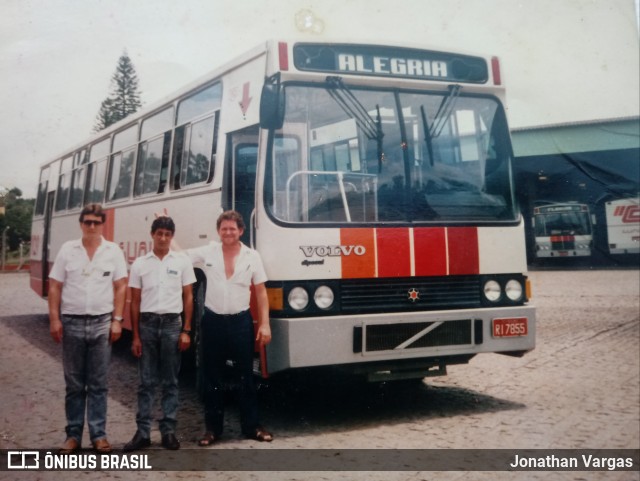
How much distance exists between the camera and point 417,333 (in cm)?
611

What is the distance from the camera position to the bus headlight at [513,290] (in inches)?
259

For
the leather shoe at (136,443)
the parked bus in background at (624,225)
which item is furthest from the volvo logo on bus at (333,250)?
the parked bus in background at (624,225)

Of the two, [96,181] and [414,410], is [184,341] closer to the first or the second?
[414,410]

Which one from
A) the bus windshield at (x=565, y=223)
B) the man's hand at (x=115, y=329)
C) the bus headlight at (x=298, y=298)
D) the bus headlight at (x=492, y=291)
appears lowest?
the man's hand at (x=115, y=329)

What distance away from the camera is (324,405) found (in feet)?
23.0

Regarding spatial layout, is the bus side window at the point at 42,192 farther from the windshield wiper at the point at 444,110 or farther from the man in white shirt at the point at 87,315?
the windshield wiper at the point at 444,110

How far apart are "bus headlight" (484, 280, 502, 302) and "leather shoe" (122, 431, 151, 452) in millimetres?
3232

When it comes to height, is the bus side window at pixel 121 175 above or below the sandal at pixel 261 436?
above

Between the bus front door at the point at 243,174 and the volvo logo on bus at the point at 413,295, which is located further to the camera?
the bus front door at the point at 243,174

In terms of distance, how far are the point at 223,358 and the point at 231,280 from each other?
66 cm

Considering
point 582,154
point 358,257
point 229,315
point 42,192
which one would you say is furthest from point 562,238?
point 229,315

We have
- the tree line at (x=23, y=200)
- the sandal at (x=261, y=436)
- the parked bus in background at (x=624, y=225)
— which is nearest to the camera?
the tree line at (x=23, y=200)

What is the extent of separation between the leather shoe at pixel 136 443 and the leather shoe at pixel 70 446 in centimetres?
36

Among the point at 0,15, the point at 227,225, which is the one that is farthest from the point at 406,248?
the point at 0,15
